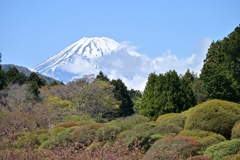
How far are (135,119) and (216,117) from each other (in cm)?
498

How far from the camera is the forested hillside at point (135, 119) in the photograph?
344 inches

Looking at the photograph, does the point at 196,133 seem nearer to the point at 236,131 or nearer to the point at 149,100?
the point at 236,131

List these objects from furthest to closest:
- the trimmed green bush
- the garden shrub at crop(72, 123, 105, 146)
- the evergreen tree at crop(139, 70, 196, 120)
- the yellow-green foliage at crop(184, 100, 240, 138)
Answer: the evergreen tree at crop(139, 70, 196, 120) < the garden shrub at crop(72, 123, 105, 146) < the yellow-green foliage at crop(184, 100, 240, 138) < the trimmed green bush

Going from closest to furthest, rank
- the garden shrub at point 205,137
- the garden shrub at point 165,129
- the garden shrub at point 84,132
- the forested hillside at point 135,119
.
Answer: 1. the forested hillside at point 135,119
2. the garden shrub at point 205,137
3. the garden shrub at point 165,129
4. the garden shrub at point 84,132

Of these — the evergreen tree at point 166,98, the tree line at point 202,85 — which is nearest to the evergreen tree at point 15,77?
the tree line at point 202,85

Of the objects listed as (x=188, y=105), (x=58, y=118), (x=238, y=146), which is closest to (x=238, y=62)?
(x=188, y=105)

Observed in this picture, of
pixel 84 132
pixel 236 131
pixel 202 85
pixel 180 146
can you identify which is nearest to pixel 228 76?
pixel 202 85

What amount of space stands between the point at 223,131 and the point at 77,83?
34.7 meters

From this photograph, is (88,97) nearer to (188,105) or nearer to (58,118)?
(58,118)

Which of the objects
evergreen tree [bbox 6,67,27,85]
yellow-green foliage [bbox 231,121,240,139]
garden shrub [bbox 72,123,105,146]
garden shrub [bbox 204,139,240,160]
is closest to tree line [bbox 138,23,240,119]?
garden shrub [bbox 72,123,105,146]

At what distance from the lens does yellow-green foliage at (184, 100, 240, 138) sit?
11.7 meters

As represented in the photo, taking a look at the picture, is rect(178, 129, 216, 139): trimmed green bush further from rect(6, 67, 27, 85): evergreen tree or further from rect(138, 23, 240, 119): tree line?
rect(6, 67, 27, 85): evergreen tree

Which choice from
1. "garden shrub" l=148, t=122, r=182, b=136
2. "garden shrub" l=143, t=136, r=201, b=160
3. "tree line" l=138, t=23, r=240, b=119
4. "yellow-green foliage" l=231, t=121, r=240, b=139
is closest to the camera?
"garden shrub" l=143, t=136, r=201, b=160

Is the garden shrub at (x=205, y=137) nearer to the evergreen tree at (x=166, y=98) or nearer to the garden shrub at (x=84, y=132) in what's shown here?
the garden shrub at (x=84, y=132)
